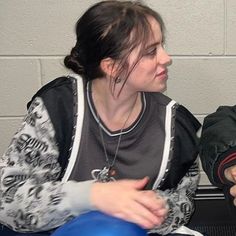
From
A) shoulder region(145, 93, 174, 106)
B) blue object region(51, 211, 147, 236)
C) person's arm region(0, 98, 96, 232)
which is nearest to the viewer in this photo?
blue object region(51, 211, 147, 236)

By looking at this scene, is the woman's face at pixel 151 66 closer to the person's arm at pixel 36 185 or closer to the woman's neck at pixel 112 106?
the woman's neck at pixel 112 106

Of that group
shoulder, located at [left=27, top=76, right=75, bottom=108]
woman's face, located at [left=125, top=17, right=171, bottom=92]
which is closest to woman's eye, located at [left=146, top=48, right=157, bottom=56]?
woman's face, located at [left=125, top=17, right=171, bottom=92]

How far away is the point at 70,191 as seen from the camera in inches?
36.7

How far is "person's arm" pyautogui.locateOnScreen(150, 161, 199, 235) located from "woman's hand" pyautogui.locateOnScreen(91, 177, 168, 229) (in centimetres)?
24

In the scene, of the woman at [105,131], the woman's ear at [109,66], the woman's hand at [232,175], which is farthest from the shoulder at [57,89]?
the woman's hand at [232,175]

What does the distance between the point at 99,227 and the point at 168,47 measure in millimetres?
882

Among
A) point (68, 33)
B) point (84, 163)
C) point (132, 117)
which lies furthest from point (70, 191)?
point (68, 33)

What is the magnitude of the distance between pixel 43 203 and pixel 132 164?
0.28m

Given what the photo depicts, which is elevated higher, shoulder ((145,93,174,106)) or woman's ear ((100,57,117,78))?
woman's ear ((100,57,117,78))

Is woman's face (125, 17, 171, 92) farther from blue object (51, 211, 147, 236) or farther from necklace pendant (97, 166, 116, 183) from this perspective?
blue object (51, 211, 147, 236)

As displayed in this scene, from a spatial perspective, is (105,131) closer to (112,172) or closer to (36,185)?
(112,172)

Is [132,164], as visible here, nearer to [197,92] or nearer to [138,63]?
[138,63]

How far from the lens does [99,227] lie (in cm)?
78

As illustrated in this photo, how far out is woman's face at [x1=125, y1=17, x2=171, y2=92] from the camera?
3.51 feet
